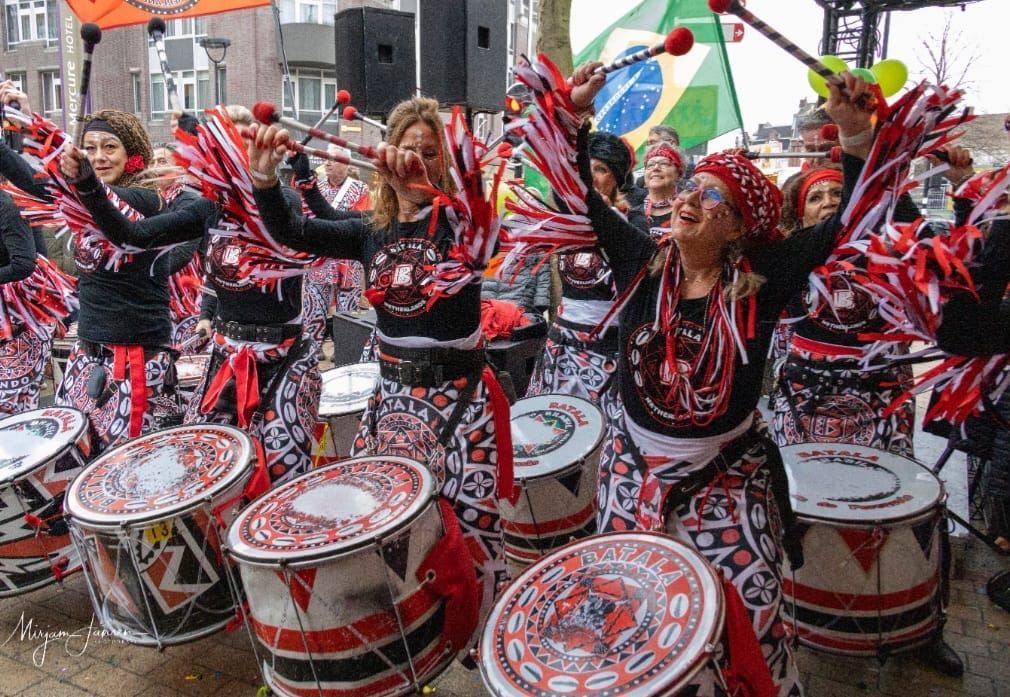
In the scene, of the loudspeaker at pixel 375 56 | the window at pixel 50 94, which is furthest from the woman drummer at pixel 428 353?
the window at pixel 50 94

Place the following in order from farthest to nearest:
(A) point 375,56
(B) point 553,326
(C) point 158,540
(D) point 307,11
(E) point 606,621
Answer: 1. (D) point 307,11
2. (A) point 375,56
3. (B) point 553,326
4. (C) point 158,540
5. (E) point 606,621

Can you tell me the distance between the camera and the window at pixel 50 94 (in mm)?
26375

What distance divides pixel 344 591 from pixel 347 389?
2.37 meters

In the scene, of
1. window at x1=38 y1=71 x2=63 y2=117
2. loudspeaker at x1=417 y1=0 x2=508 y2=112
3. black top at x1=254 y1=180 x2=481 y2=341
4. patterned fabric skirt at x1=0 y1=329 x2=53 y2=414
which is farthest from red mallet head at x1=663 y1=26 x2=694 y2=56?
window at x1=38 y1=71 x2=63 y2=117

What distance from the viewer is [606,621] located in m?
1.71

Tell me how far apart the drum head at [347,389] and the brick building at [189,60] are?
835 inches

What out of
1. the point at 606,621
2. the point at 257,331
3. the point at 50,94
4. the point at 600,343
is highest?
the point at 50,94

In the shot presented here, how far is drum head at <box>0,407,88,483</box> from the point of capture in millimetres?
3004

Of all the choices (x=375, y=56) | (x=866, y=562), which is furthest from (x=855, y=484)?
(x=375, y=56)

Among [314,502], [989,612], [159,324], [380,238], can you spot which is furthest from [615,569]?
[159,324]

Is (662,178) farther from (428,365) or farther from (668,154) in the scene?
(428,365)

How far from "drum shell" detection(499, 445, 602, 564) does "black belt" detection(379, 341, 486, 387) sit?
0.63m

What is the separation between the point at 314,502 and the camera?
2.30 metres

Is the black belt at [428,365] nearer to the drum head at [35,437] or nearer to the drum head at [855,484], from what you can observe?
the drum head at [855,484]
